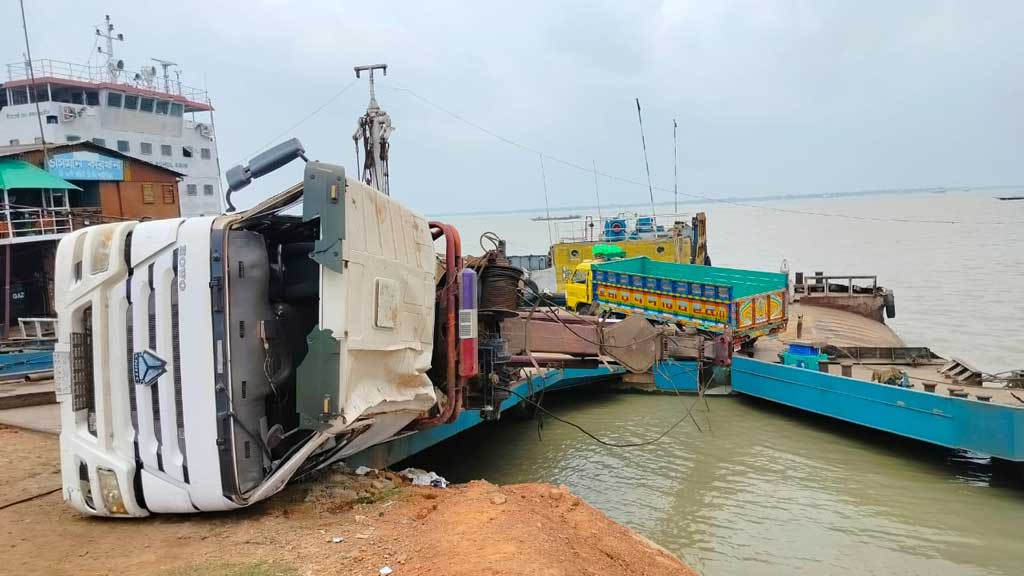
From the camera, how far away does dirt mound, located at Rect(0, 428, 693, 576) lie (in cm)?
417

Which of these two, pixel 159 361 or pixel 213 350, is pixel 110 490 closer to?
pixel 159 361

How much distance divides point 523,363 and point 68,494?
471 cm

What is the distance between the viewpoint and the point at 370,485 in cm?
588

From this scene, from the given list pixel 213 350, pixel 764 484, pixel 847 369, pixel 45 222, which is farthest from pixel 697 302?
pixel 45 222

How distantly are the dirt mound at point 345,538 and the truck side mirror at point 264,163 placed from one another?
2.95 metres

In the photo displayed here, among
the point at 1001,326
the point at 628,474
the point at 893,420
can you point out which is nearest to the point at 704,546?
the point at 628,474

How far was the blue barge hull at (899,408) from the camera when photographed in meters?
9.55

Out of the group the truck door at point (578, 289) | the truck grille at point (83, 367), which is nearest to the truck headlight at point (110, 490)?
the truck grille at point (83, 367)

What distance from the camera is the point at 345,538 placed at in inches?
181

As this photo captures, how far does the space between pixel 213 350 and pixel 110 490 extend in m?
1.39

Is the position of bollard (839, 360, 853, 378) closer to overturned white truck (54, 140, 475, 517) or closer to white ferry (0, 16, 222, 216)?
overturned white truck (54, 140, 475, 517)

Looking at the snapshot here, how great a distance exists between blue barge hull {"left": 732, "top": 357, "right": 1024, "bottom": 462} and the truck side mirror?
32.4 feet

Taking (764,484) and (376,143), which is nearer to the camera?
(764,484)

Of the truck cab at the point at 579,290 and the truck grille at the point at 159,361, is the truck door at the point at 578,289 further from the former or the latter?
the truck grille at the point at 159,361
